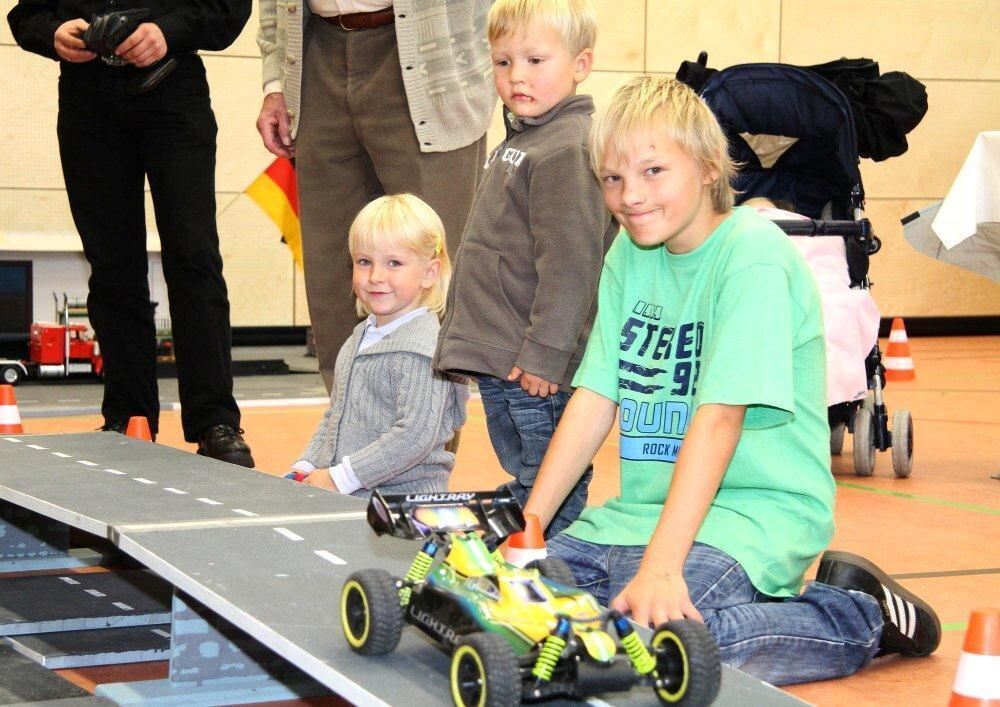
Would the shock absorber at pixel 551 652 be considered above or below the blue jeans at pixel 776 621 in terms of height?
above

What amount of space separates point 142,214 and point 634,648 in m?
2.66

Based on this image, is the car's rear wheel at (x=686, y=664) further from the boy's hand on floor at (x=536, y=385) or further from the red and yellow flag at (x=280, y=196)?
the red and yellow flag at (x=280, y=196)

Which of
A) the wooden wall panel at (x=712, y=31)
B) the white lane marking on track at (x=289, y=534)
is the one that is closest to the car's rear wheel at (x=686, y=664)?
the white lane marking on track at (x=289, y=534)

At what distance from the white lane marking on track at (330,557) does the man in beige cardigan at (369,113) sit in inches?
56.9

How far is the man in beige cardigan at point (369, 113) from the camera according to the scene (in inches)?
126

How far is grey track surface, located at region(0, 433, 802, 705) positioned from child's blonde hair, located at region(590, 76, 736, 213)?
26.5 inches

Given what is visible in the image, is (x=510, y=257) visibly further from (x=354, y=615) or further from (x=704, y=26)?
(x=704, y=26)

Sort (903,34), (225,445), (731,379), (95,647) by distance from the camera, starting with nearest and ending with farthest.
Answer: (731,379)
(95,647)
(225,445)
(903,34)

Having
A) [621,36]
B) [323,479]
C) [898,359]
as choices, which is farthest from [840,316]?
[621,36]

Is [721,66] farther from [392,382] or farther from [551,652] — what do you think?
[551,652]

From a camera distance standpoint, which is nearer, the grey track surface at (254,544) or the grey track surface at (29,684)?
the grey track surface at (254,544)

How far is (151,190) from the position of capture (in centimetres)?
363

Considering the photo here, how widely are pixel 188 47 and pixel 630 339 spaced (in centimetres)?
185

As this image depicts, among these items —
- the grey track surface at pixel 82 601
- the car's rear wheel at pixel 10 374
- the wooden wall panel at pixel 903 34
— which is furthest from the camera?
the wooden wall panel at pixel 903 34
